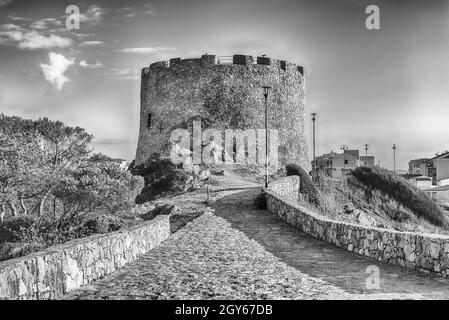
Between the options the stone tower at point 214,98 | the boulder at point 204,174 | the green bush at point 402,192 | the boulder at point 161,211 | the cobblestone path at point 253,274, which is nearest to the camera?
the cobblestone path at point 253,274

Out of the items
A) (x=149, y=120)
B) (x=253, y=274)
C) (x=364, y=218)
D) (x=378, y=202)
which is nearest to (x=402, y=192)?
(x=378, y=202)

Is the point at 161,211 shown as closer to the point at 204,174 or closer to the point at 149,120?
the point at 204,174

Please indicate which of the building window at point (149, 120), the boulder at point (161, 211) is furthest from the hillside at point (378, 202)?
the building window at point (149, 120)

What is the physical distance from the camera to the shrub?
3111cm

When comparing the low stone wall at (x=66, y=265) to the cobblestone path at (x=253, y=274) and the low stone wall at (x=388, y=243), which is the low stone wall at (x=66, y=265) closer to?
the cobblestone path at (x=253, y=274)

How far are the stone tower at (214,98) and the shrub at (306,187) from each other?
7.51 m

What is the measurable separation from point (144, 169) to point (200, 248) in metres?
24.4

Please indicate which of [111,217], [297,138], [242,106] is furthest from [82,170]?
[297,138]

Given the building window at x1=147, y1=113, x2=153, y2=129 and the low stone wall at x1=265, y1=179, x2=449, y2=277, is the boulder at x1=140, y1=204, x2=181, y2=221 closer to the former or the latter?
the low stone wall at x1=265, y1=179, x2=449, y2=277

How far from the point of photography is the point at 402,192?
39.5m

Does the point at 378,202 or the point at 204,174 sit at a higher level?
the point at 204,174

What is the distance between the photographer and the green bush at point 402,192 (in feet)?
122

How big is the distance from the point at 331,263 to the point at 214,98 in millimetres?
29910
